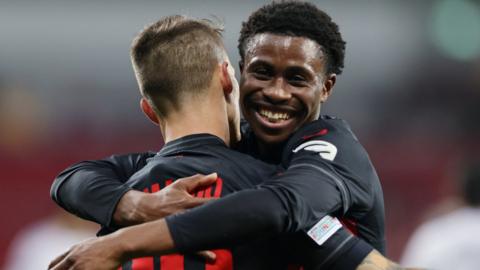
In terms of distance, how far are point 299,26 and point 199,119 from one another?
1.36 ft

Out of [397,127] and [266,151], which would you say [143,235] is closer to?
[266,151]

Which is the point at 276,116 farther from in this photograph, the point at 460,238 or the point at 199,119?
the point at 460,238

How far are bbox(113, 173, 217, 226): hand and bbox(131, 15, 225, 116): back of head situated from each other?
0.27 meters

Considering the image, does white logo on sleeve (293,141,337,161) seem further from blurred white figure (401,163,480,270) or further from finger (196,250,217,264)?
blurred white figure (401,163,480,270)

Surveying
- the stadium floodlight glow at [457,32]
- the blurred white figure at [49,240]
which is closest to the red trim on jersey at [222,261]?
the blurred white figure at [49,240]

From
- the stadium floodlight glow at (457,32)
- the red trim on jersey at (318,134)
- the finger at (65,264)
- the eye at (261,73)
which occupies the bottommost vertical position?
the stadium floodlight glow at (457,32)

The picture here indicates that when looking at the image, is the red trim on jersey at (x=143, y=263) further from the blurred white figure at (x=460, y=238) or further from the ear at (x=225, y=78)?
the blurred white figure at (x=460, y=238)

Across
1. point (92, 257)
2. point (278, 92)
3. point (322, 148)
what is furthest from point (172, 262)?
point (278, 92)

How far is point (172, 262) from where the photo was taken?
246 centimetres

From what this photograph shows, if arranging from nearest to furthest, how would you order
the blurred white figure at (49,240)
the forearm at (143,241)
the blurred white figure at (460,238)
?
the forearm at (143,241) → the blurred white figure at (460,238) → the blurred white figure at (49,240)

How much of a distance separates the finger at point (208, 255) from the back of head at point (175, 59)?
1.44 ft

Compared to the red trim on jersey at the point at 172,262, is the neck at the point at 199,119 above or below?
above

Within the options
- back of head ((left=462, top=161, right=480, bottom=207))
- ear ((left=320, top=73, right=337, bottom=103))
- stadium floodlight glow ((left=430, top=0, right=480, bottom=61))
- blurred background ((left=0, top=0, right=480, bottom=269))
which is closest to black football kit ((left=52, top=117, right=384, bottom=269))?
ear ((left=320, top=73, right=337, bottom=103))

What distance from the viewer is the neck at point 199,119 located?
104 inches
